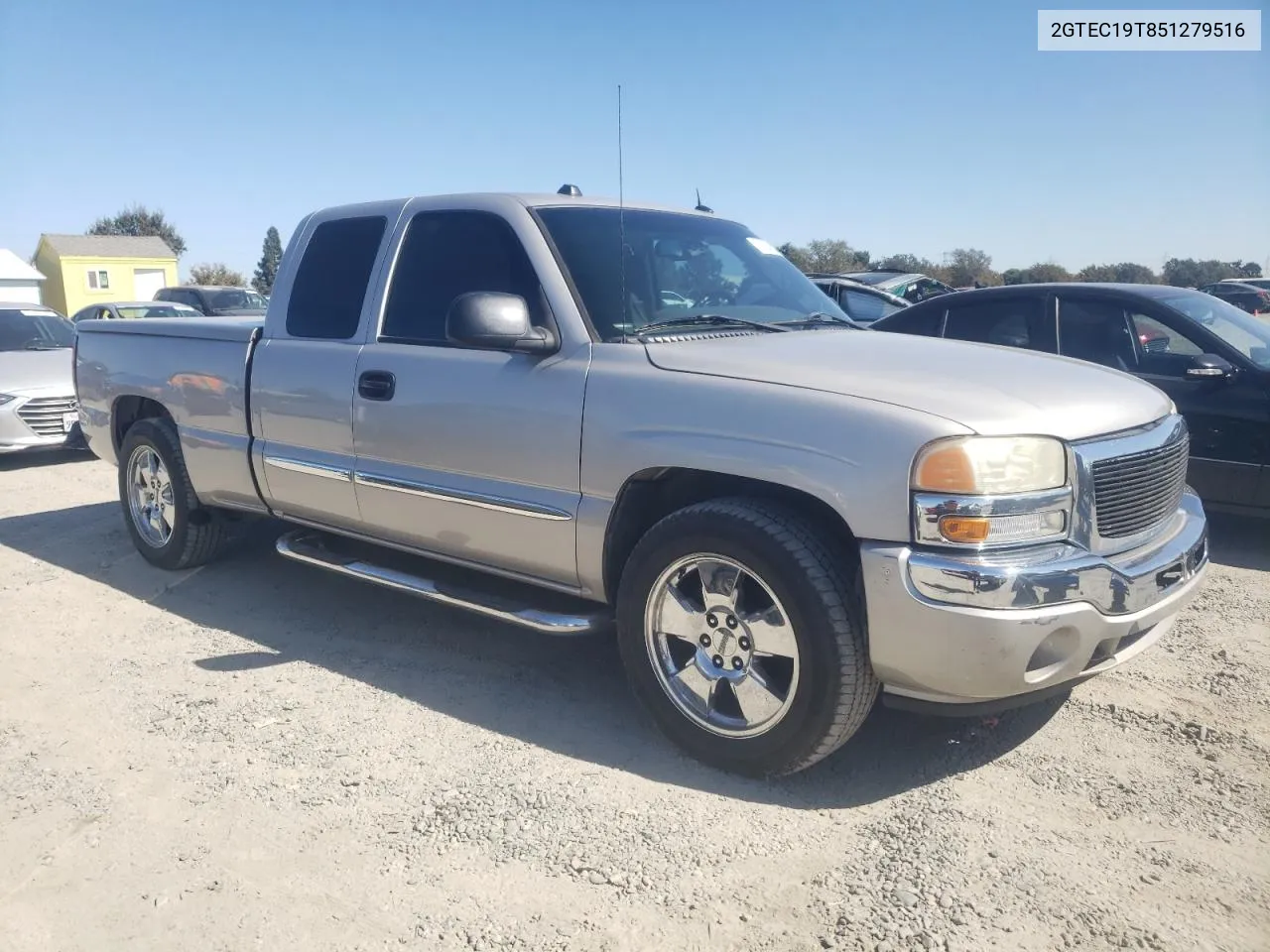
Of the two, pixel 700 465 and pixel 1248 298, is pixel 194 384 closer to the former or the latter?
pixel 700 465

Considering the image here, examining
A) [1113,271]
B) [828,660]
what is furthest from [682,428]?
[1113,271]

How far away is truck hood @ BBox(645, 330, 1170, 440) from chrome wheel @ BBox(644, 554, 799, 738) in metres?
0.67

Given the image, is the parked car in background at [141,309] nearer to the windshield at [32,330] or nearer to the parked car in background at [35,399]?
the windshield at [32,330]

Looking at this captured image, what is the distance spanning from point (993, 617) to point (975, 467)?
42 cm

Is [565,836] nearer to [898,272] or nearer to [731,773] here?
[731,773]

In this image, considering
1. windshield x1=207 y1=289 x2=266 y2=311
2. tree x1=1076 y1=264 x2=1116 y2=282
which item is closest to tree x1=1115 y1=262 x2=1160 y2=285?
tree x1=1076 y1=264 x2=1116 y2=282

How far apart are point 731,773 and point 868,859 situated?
1.95ft

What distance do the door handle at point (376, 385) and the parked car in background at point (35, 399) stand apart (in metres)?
5.60

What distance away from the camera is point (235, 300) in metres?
22.0

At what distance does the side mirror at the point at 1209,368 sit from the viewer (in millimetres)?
5754

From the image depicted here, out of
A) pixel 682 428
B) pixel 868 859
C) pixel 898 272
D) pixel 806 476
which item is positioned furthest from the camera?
pixel 898 272

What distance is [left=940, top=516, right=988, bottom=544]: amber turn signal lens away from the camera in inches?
109

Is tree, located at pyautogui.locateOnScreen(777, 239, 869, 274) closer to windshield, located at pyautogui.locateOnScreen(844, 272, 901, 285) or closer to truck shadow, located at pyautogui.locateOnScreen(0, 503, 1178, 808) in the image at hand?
windshield, located at pyautogui.locateOnScreen(844, 272, 901, 285)

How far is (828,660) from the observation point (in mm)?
2945
